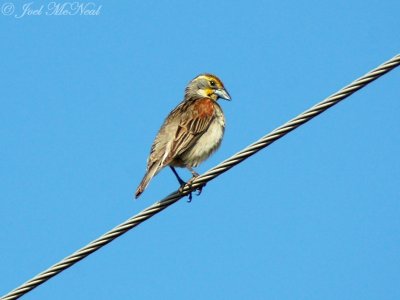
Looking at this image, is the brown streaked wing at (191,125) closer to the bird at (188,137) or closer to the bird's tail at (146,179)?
the bird at (188,137)

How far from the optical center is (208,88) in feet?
41.2

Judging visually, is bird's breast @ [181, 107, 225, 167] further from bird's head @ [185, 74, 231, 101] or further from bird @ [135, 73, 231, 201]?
bird's head @ [185, 74, 231, 101]

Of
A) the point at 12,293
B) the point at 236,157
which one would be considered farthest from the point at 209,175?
the point at 12,293

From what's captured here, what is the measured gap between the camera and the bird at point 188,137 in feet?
33.0

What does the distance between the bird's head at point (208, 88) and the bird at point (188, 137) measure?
0.82 m

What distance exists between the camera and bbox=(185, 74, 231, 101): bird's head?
12438 millimetres

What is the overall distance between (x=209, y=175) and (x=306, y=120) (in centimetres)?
127

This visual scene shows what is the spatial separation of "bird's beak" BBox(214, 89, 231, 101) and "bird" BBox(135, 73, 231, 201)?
75 centimetres

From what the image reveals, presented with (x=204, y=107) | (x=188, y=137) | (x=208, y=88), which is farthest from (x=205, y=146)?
(x=208, y=88)

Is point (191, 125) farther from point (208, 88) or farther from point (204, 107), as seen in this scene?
point (208, 88)

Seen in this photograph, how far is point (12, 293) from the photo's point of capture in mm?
6656

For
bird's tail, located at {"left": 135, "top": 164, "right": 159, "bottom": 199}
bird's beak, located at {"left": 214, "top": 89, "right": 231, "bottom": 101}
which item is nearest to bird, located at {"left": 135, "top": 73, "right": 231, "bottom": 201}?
bird's tail, located at {"left": 135, "top": 164, "right": 159, "bottom": 199}

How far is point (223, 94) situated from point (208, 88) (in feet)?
0.98

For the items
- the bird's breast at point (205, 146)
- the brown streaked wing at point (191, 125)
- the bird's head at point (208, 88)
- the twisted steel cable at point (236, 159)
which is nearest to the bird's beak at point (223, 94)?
the bird's head at point (208, 88)
